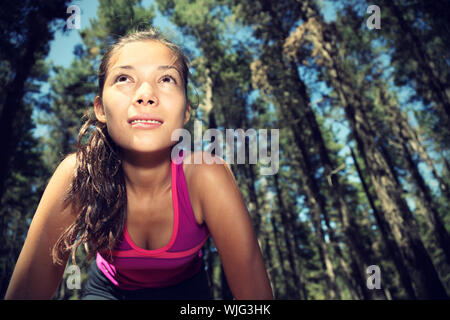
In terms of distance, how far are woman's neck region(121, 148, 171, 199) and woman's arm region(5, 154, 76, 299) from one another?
1.06 feet

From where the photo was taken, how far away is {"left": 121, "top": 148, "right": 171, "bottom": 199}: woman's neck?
1.42 metres

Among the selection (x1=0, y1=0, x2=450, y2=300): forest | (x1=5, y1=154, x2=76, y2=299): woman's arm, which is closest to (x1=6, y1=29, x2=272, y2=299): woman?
(x1=5, y1=154, x2=76, y2=299): woman's arm

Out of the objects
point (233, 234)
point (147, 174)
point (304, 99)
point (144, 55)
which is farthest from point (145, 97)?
point (304, 99)

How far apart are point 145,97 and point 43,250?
894 millimetres

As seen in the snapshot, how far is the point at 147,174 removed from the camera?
4.80 feet

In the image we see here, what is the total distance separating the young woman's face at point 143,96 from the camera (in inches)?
48.8

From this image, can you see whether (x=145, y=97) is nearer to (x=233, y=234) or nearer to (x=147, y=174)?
(x=147, y=174)

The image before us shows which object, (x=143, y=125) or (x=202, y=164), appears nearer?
(x=143, y=125)

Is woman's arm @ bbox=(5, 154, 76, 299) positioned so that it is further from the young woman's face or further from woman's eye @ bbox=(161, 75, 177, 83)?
woman's eye @ bbox=(161, 75, 177, 83)

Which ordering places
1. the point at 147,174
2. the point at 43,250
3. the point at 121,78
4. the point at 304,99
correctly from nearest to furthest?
the point at 43,250
the point at 121,78
the point at 147,174
the point at 304,99

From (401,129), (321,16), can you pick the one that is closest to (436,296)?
(321,16)

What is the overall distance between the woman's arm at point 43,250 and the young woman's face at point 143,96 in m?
0.42

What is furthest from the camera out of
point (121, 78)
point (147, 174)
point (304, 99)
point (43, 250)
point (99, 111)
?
point (304, 99)

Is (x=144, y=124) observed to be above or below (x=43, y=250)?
above
